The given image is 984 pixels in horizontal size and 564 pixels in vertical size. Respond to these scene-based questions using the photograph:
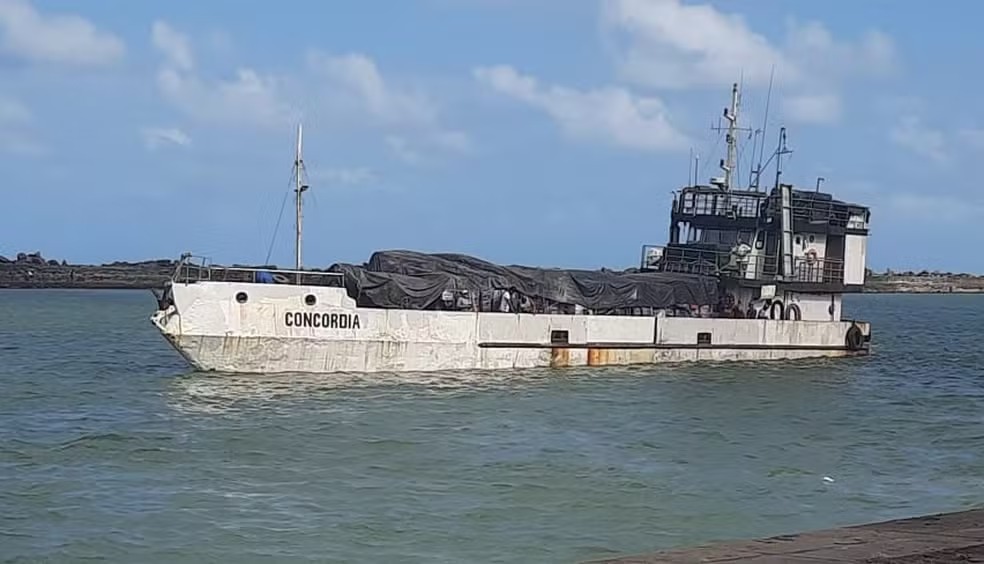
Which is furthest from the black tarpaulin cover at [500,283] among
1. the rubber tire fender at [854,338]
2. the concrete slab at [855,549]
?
the concrete slab at [855,549]

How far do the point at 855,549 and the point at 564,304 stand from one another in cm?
2295

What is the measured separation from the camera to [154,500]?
15930 mm

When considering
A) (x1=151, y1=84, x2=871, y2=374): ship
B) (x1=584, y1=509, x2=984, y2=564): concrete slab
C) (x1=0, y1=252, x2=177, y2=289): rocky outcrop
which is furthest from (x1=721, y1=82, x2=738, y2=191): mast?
(x1=0, y1=252, x2=177, y2=289): rocky outcrop

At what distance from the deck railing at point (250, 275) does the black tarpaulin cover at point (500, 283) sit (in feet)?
1.87

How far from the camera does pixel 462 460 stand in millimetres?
19375

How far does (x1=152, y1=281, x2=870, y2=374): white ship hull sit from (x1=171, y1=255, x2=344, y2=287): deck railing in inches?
23.9

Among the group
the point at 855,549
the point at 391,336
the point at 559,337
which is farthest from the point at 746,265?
the point at 855,549

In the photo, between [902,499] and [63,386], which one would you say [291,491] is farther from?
[63,386]

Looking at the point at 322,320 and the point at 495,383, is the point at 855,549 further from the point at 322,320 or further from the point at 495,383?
the point at 322,320

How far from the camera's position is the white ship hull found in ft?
89.5

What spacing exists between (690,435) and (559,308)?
10097 mm

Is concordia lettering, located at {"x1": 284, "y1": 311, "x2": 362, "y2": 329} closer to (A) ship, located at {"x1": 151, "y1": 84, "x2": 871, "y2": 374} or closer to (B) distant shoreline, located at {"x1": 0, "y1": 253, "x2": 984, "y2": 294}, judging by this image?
(A) ship, located at {"x1": 151, "y1": 84, "x2": 871, "y2": 374}

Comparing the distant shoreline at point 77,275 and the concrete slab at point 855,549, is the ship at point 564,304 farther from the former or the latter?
the distant shoreline at point 77,275

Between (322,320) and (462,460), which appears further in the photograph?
(322,320)
